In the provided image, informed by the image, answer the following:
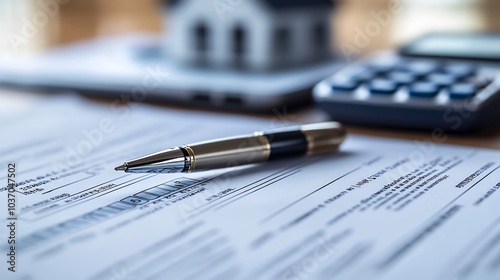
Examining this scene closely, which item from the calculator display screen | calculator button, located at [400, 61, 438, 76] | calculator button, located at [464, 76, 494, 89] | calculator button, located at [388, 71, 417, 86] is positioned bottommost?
calculator button, located at [464, 76, 494, 89]

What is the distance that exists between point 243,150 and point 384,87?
160mm

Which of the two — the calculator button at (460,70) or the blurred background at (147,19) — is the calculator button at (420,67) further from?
the blurred background at (147,19)

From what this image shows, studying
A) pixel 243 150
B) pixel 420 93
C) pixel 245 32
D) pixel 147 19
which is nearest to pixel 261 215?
pixel 243 150

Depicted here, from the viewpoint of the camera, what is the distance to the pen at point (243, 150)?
405mm

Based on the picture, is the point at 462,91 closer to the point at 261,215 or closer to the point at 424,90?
the point at 424,90

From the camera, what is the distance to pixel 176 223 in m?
0.35

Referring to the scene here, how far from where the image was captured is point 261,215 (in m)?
0.36

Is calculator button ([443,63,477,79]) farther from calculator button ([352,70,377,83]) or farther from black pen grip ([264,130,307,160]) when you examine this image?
black pen grip ([264,130,307,160])

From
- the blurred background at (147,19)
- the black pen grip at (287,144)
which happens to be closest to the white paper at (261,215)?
the black pen grip at (287,144)

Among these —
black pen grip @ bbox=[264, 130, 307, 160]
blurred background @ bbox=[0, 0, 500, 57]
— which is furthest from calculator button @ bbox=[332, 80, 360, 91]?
blurred background @ bbox=[0, 0, 500, 57]

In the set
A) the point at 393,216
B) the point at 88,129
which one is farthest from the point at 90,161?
the point at 393,216

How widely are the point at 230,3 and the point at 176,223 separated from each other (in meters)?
0.37

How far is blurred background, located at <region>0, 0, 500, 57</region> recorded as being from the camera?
2.99 feet

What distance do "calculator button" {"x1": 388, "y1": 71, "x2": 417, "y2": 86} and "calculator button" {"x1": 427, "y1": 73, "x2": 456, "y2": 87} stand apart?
1cm
